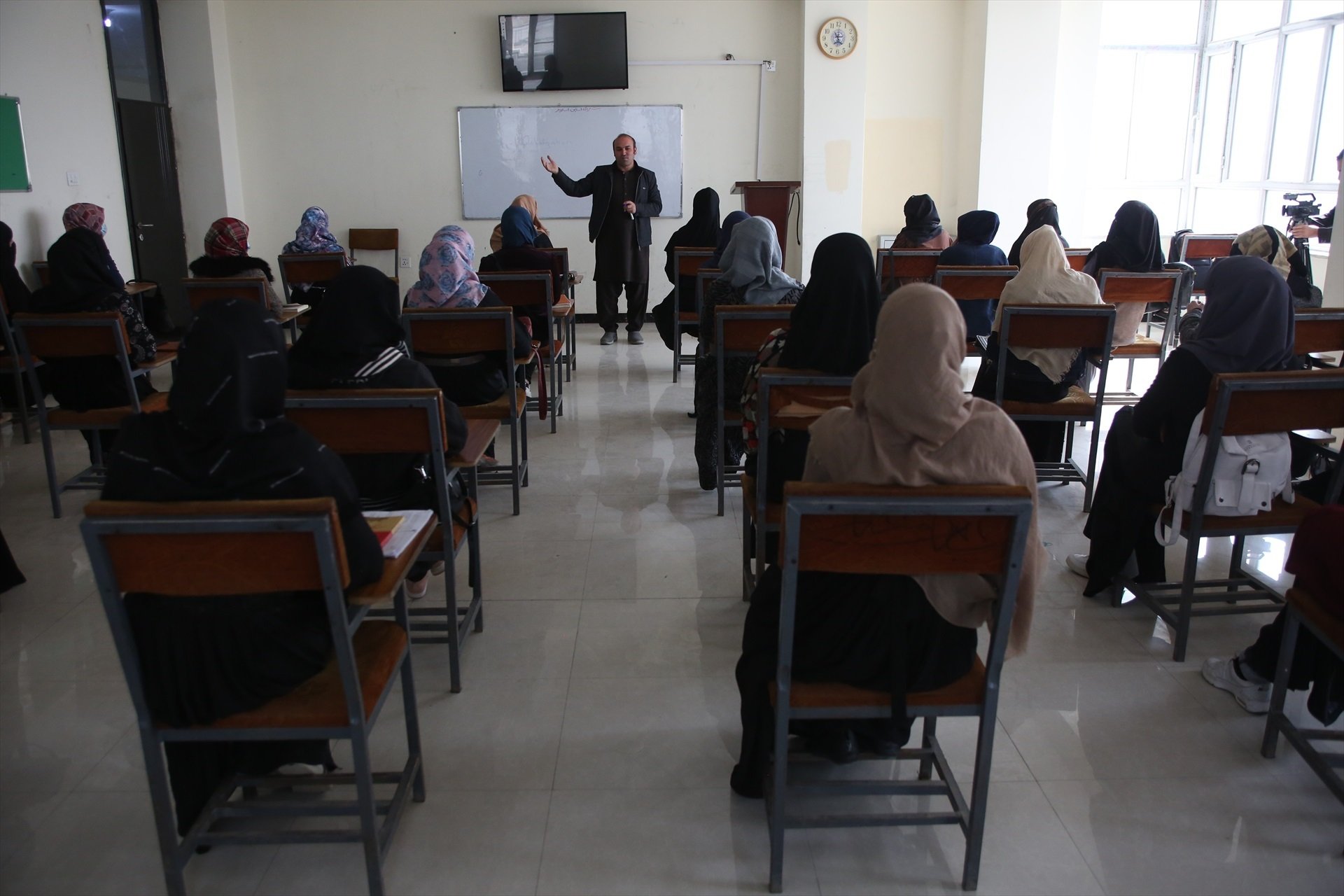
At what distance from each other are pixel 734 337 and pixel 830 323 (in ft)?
3.30

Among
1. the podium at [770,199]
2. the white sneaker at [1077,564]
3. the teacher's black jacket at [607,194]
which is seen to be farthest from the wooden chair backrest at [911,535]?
the teacher's black jacket at [607,194]

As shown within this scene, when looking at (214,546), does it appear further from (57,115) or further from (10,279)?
(57,115)

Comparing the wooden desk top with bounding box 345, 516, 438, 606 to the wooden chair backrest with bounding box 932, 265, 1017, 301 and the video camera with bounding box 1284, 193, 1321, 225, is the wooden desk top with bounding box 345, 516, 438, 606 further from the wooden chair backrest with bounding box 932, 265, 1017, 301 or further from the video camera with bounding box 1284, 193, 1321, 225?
the video camera with bounding box 1284, 193, 1321, 225

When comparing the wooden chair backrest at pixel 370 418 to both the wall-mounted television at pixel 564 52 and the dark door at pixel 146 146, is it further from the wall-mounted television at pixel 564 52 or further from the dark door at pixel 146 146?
the wall-mounted television at pixel 564 52

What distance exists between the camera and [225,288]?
15.9 ft

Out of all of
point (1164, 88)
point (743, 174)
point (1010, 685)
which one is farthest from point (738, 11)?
point (1010, 685)

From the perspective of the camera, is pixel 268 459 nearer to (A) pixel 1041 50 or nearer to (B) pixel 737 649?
(B) pixel 737 649

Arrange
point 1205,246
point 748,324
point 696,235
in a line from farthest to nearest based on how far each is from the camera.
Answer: point 696,235, point 1205,246, point 748,324

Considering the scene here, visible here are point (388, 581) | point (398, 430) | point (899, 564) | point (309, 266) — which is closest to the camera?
point (899, 564)

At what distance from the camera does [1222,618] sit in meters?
2.90

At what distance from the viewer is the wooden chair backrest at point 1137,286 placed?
4.69m

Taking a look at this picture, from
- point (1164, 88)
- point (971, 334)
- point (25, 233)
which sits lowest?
point (971, 334)

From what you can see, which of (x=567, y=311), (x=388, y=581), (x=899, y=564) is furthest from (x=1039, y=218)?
(x=388, y=581)

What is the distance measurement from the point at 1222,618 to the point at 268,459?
2714 mm
